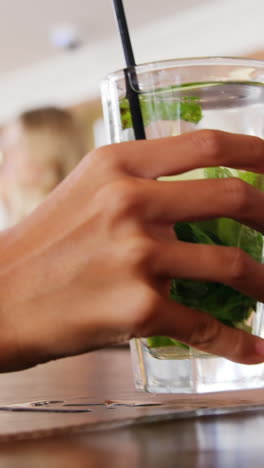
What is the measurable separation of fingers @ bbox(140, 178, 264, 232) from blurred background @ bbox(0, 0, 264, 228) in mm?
2657

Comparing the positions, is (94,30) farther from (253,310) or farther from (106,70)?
(253,310)

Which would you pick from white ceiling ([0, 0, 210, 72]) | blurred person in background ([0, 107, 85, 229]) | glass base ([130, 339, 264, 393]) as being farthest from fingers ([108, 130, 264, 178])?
white ceiling ([0, 0, 210, 72])

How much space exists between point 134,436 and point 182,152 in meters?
0.15

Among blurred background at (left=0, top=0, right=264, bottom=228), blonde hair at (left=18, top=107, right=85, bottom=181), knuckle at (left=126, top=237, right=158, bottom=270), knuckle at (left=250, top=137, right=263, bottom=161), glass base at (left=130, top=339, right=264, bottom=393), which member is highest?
blurred background at (left=0, top=0, right=264, bottom=228)

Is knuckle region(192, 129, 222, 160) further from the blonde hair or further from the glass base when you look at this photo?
the blonde hair

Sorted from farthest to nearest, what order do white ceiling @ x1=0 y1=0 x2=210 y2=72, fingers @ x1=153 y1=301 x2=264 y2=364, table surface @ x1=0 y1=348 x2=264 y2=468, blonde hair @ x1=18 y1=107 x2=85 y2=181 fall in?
1. white ceiling @ x1=0 y1=0 x2=210 y2=72
2. blonde hair @ x1=18 y1=107 x2=85 y2=181
3. fingers @ x1=153 y1=301 x2=264 y2=364
4. table surface @ x1=0 y1=348 x2=264 y2=468

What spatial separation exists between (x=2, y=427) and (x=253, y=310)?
0.17 m

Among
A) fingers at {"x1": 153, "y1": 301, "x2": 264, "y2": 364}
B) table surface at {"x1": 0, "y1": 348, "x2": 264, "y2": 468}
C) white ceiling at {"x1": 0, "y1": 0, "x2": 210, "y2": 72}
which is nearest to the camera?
table surface at {"x1": 0, "y1": 348, "x2": 264, "y2": 468}

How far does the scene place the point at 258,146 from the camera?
396 mm

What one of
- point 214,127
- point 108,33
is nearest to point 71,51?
point 108,33

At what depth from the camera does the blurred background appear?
3.07 meters

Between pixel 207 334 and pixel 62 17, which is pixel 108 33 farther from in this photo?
pixel 207 334

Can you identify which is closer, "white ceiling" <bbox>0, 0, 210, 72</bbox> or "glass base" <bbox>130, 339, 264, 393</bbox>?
"glass base" <bbox>130, 339, 264, 393</bbox>

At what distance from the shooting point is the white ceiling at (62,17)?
→ 4.01 meters
